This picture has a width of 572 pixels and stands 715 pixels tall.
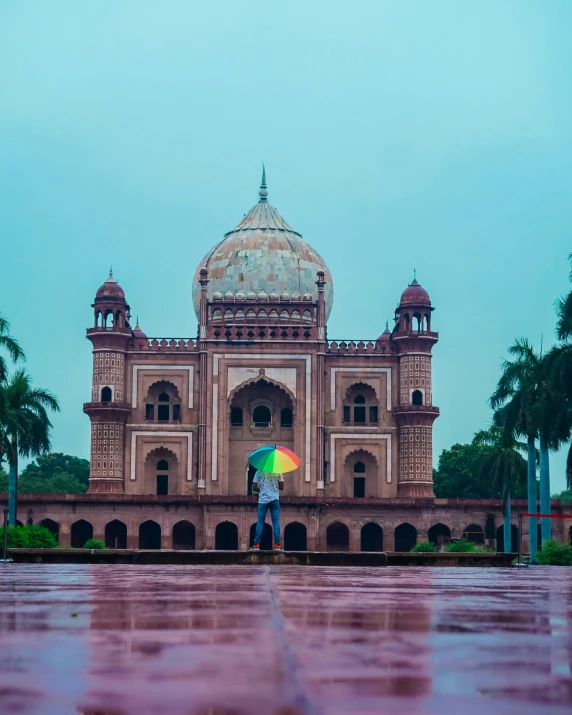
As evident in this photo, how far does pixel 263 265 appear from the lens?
1796 inches

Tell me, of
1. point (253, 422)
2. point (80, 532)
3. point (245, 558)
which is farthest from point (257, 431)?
point (245, 558)

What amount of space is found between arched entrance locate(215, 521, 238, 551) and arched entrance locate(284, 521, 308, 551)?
1.81m

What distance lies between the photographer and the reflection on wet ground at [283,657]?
1936 millimetres

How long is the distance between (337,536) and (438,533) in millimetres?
3598

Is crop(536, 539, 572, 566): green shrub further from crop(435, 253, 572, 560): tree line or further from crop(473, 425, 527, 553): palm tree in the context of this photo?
crop(473, 425, 527, 553): palm tree

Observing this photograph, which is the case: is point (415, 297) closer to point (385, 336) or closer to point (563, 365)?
point (385, 336)

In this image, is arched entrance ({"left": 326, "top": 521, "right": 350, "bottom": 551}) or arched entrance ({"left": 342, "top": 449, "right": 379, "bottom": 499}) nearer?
arched entrance ({"left": 326, "top": 521, "right": 350, "bottom": 551})

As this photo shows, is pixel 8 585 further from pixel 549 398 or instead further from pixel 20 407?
pixel 20 407

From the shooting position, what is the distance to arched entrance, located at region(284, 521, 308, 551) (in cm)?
4144

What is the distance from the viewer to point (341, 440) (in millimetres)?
42250

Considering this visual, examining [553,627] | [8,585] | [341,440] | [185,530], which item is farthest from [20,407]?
[553,627]

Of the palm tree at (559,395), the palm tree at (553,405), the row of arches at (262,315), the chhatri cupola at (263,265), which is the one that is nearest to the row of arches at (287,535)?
the row of arches at (262,315)

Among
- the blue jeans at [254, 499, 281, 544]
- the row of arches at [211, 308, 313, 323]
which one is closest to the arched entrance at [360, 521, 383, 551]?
the row of arches at [211, 308, 313, 323]

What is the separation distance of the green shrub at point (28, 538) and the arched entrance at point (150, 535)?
10557 mm
